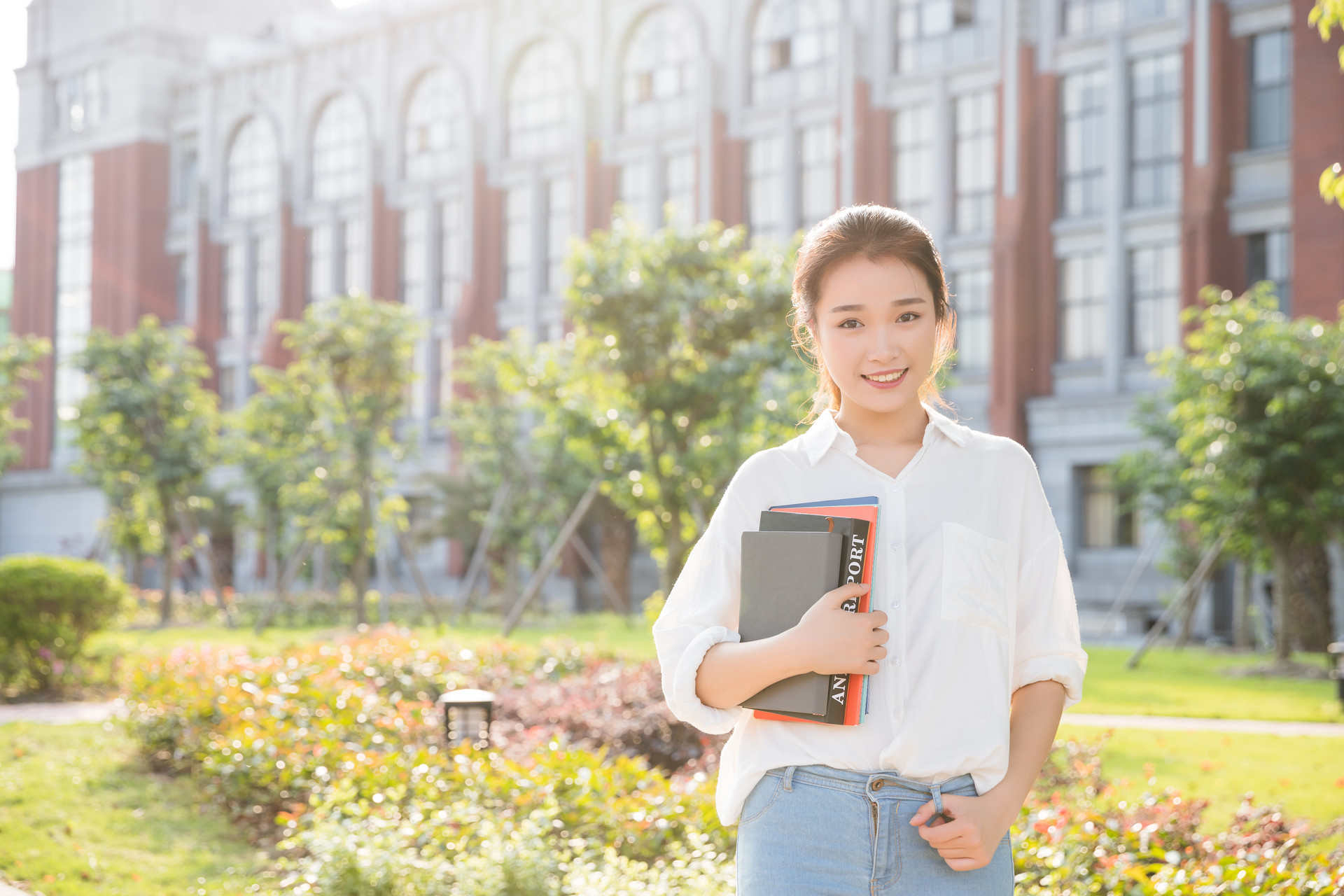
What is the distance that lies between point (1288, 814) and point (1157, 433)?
637 inches

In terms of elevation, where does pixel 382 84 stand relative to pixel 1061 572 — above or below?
above

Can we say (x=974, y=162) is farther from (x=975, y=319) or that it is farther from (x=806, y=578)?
(x=806, y=578)

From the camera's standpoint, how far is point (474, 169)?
127ft

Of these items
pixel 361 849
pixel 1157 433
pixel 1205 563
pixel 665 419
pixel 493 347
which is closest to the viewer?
pixel 361 849

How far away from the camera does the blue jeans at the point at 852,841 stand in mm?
1998

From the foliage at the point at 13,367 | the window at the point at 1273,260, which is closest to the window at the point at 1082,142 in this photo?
the window at the point at 1273,260

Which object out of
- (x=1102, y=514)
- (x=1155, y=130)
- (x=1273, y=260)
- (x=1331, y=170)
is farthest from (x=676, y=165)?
(x=1331, y=170)

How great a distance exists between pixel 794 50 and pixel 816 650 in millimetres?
32605

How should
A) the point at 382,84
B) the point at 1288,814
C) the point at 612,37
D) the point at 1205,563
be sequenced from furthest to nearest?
the point at 382,84 → the point at 612,37 → the point at 1205,563 → the point at 1288,814

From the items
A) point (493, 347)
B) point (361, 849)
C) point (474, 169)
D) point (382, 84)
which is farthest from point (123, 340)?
point (361, 849)

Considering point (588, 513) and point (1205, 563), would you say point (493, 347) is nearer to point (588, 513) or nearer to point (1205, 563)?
point (588, 513)

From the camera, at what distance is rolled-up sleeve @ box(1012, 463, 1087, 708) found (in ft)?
6.96

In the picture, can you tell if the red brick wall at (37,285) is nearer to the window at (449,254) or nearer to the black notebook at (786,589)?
the window at (449,254)

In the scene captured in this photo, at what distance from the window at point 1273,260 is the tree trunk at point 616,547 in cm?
1520
